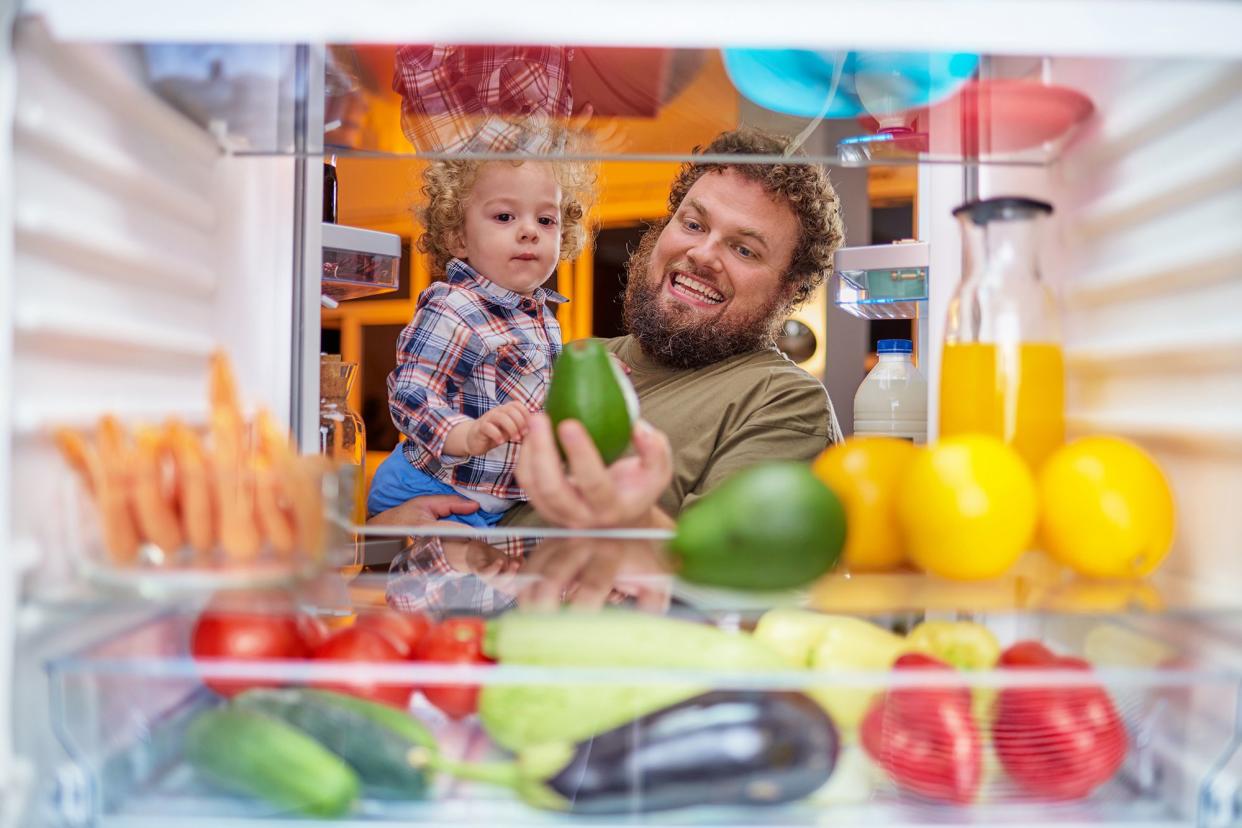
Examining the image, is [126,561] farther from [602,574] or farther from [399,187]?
[399,187]

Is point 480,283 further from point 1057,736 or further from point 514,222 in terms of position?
point 1057,736

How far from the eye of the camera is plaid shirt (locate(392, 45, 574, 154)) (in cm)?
93

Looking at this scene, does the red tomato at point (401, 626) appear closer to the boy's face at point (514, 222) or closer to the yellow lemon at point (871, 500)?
the yellow lemon at point (871, 500)

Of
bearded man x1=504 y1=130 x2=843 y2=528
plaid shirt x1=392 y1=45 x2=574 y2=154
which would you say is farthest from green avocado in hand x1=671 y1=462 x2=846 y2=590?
bearded man x1=504 y1=130 x2=843 y2=528

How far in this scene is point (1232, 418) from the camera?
0.72 meters

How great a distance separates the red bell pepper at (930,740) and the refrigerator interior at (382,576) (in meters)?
0.02

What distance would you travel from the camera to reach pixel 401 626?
803 millimetres

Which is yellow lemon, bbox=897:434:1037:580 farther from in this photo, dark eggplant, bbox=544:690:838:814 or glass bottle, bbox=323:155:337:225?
glass bottle, bbox=323:155:337:225

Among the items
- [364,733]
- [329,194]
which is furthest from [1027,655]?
[329,194]

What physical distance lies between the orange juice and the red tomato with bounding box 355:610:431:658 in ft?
1.55

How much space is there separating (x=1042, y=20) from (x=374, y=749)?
2.09ft

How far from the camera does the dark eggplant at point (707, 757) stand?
2.15 ft

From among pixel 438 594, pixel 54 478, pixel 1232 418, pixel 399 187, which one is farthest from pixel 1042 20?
pixel 399 187

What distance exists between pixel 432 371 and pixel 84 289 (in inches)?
49.7
